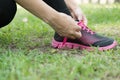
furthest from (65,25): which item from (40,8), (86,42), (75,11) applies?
(75,11)

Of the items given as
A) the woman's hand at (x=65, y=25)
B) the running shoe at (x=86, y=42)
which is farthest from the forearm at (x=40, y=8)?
the running shoe at (x=86, y=42)

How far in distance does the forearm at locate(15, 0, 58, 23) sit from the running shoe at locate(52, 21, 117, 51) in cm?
38

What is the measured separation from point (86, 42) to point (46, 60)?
0.46 meters

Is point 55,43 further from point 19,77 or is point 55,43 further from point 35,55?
point 19,77

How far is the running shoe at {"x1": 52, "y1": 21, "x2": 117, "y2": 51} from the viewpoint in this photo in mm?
2543

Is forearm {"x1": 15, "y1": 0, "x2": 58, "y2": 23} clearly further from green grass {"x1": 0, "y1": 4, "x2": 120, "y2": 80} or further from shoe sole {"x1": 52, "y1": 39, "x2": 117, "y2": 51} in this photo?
shoe sole {"x1": 52, "y1": 39, "x2": 117, "y2": 51}

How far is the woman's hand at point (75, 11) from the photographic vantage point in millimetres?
2730

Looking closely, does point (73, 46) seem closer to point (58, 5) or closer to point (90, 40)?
point (90, 40)

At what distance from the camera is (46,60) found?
2.21m

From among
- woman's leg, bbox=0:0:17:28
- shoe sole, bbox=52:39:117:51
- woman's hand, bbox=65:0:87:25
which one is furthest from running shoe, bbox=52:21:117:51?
woman's leg, bbox=0:0:17:28

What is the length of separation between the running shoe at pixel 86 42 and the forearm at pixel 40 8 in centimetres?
38

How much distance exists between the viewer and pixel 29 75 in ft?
5.61

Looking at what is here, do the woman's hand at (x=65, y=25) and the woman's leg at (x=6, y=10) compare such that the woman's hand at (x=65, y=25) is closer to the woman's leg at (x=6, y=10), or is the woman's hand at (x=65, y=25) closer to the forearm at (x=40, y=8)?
the forearm at (x=40, y=8)

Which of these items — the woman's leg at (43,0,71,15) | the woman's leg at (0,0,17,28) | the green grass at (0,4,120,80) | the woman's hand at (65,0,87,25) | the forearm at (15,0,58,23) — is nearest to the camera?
the green grass at (0,4,120,80)
